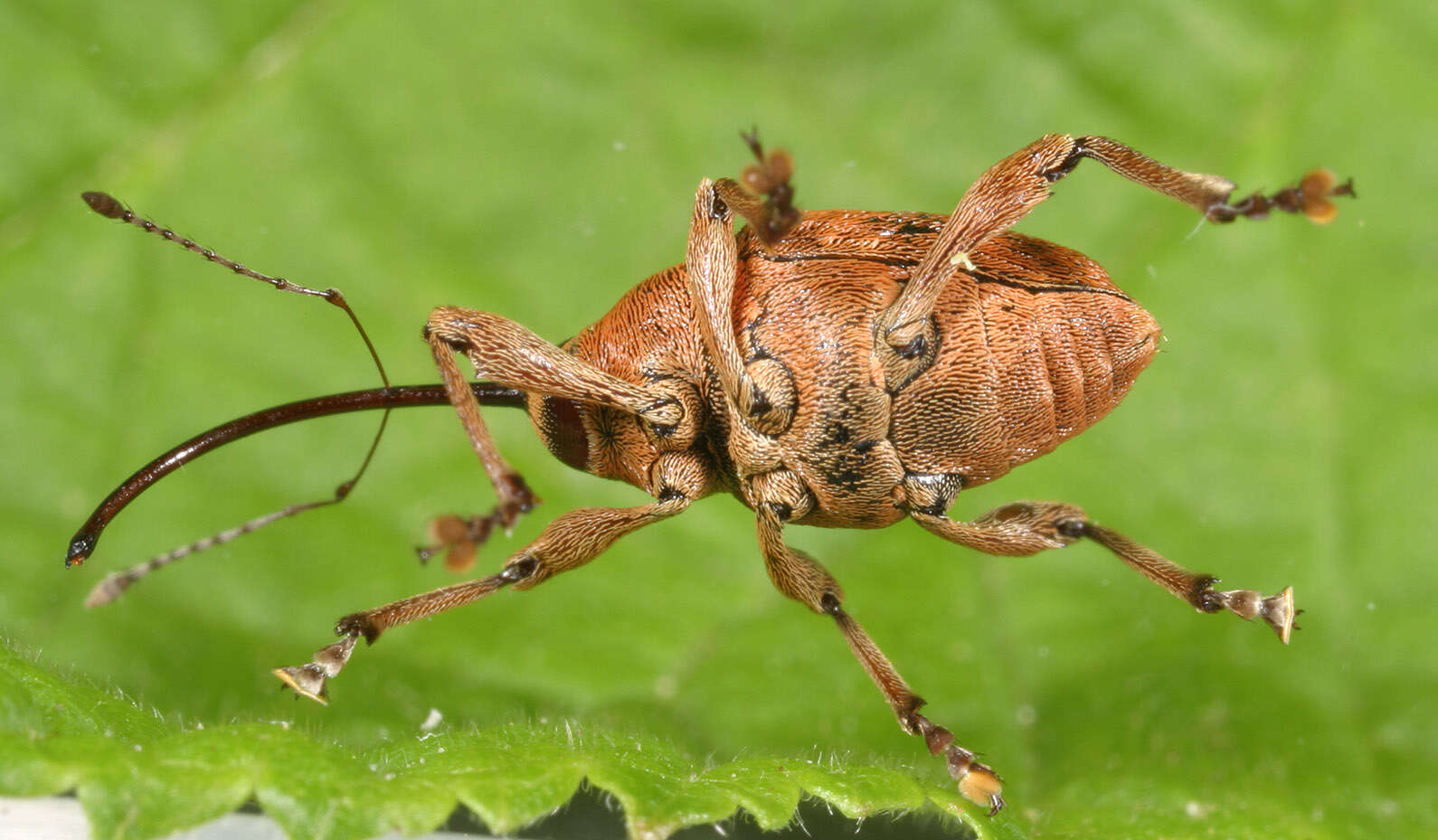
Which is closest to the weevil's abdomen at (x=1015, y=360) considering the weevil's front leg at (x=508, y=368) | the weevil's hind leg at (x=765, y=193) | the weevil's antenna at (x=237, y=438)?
the weevil's hind leg at (x=765, y=193)

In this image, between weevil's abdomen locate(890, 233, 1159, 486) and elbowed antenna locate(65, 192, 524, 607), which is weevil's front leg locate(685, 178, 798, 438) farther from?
elbowed antenna locate(65, 192, 524, 607)

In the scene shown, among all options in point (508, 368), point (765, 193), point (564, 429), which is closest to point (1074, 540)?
point (765, 193)

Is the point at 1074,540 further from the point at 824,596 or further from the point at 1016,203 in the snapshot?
the point at 1016,203

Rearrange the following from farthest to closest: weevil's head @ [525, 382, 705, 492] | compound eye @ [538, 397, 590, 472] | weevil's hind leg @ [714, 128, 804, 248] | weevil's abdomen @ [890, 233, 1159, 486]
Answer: compound eye @ [538, 397, 590, 472]
weevil's head @ [525, 382, 705, 492]
weevil's abdomen @ [890, 233, 1159, 486]
weevil's hind leg @ [714, 128, 804, 248]

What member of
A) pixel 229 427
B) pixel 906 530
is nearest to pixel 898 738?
pixel 906 530

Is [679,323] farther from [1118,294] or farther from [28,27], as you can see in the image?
[28,27]

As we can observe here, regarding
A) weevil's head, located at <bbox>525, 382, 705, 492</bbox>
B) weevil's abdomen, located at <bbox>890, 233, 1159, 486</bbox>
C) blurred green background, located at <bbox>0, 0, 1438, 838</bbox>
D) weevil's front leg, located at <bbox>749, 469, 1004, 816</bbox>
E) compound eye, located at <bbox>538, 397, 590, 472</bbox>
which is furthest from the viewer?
blurred green background, located at <bbox>0, 0, 1438, 838</bbox>

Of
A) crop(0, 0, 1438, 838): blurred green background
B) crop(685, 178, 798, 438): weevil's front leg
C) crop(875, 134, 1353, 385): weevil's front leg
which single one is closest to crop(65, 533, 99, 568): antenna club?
crop(0, 0, 1438, 838): blurred green background
